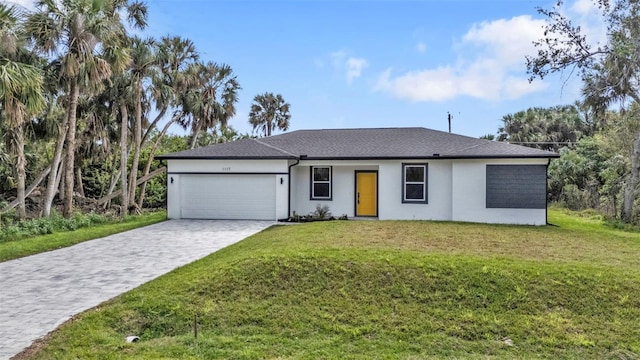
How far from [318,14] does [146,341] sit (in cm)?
1446

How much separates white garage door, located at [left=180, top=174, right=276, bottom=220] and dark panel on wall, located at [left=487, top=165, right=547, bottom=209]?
7.89 m

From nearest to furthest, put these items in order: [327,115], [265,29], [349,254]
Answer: [349,254]
[265,29]
[327,115]

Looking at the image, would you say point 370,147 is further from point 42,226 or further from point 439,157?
point 42,226

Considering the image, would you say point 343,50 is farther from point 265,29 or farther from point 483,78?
point 483,78

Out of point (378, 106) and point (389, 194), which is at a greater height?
point (378, 106)

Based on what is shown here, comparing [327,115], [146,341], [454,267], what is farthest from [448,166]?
[327,115]

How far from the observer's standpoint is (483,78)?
74.4 feet

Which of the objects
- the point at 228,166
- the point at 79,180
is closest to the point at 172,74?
the point at 79,180

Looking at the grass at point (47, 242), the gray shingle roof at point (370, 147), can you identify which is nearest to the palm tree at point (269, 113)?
the gray shingle roof at point (370, 147)

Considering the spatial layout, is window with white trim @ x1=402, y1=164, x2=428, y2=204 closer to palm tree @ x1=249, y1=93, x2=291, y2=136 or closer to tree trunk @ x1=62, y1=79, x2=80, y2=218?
tree trunk @ x1=62, y1=79, x2=80, y2=218

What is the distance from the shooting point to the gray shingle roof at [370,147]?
14844 mm

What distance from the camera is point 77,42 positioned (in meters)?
14.7

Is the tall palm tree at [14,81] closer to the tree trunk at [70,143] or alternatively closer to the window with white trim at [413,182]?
the tree trunk at [70,143]

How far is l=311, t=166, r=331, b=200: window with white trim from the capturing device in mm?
16469
